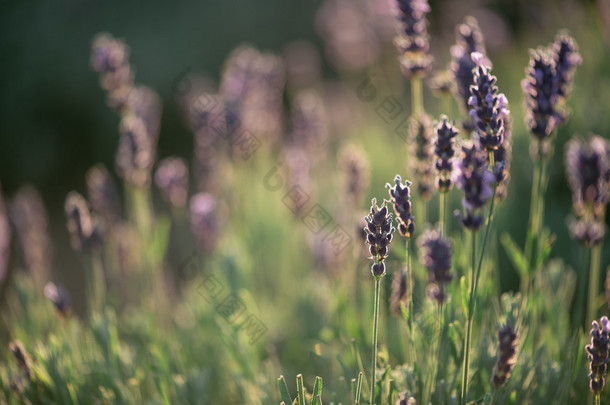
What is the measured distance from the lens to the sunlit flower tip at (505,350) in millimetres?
1512

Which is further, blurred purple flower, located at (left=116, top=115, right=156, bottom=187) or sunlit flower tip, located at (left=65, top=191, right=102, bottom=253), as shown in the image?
blurred purple flower, located at (left=116, top=115, right=156, bottom=187)

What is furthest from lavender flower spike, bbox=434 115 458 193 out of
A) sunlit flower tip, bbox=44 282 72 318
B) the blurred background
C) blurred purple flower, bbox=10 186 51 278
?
the blurred background

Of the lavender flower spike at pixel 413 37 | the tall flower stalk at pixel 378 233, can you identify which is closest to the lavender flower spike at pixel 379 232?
the tall flower stalk at pixel 378 233

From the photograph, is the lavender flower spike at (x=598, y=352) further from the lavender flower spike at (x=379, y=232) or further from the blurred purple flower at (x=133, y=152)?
the blurred purple flower at (x=133, y=152)

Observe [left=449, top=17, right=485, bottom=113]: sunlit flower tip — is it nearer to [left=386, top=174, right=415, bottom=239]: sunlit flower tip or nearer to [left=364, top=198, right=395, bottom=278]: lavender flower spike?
[left=386, top=174, right=415, bottom=239]: sunlit flower tip

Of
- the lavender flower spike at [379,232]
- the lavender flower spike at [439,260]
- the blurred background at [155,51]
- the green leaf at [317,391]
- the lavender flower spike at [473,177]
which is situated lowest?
the green leaf at [317,391]

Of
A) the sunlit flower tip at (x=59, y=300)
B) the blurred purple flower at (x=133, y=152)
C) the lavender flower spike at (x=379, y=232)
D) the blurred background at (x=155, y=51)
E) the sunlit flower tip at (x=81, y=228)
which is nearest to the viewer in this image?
the lavender flower spike at (x=379, y=232)

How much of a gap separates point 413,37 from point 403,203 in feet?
3.01

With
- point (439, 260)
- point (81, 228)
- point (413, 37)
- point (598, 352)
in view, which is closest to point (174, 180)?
point (81, 228)

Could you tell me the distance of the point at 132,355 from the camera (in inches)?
94.0

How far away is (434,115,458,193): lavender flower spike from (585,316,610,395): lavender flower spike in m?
0.60

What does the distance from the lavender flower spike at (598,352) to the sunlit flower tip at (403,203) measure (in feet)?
1.91

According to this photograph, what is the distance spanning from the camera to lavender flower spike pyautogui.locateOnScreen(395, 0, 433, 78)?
79.4 inches

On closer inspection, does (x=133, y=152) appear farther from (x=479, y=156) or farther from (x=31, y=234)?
(x=479, y=156)
